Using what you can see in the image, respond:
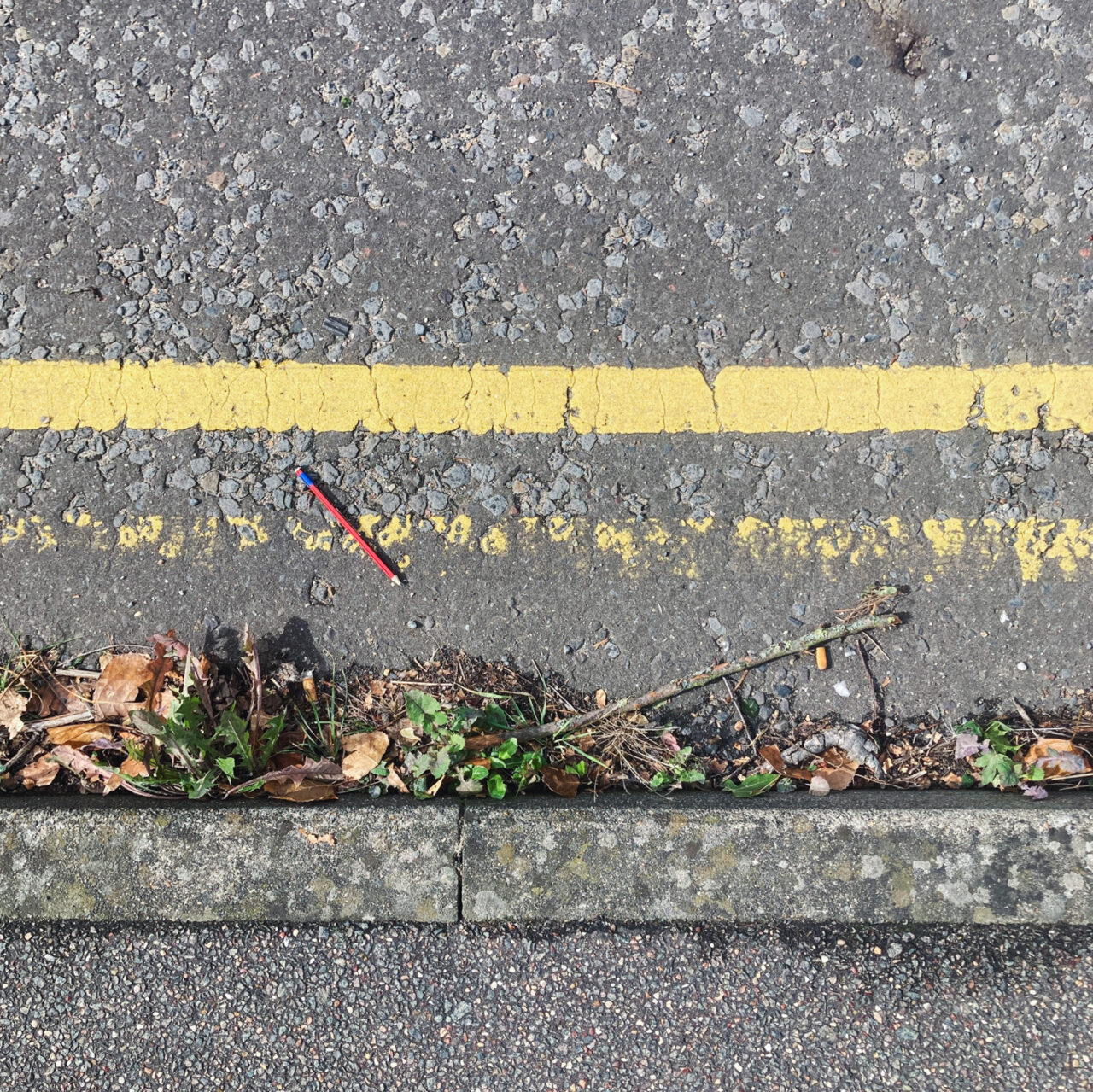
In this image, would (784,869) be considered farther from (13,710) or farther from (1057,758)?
(13,710)

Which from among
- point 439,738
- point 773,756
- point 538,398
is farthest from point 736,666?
point 538,398

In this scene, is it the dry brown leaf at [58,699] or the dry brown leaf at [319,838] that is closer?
the dry brown leaf at [319,838]

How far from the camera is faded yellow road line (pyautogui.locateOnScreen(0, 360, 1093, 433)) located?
227 cm

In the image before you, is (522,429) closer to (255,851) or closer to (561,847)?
(561,847)

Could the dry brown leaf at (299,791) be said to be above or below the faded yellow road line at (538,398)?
below

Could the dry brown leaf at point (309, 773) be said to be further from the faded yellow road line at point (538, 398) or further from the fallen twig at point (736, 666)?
the faded yellow road line at point (538, 398)

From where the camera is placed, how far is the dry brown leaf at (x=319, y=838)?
189 centimetres

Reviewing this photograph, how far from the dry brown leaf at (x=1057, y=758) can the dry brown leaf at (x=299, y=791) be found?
1.82 metres

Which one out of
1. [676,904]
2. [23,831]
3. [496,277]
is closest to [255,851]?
[23,831]

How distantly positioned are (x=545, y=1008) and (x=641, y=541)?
118 centimetres

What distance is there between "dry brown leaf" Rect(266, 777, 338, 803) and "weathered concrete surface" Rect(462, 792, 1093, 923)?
38cm

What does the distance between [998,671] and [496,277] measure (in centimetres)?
180

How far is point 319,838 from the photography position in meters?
1.89

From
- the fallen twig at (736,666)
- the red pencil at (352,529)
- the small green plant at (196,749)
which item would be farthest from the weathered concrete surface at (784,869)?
the red pencil at (352,529)
